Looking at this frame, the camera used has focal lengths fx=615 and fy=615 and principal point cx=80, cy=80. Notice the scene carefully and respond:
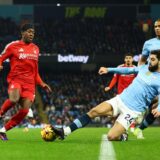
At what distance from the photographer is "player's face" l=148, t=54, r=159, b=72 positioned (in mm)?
8602

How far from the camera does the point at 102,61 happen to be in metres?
34.7

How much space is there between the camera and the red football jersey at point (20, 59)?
1029 centimetres

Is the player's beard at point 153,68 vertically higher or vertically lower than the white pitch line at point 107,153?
higher

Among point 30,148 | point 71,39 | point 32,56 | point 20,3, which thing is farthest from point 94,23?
point 30,148

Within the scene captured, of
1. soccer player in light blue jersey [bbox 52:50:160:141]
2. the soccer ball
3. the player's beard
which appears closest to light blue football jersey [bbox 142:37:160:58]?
soccer player in light blue jersey [bbox 52:50:160:141]

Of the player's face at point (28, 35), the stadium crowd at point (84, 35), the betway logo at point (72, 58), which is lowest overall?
the betway logo at point (72, 58)

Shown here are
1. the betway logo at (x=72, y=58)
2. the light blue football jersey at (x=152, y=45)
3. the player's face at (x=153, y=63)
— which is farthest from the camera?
the betway logo at (x=72, y=58)

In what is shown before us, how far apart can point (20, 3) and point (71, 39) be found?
363 cm

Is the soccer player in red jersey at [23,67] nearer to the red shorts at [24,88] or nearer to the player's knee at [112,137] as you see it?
the red shorts at [24,88]

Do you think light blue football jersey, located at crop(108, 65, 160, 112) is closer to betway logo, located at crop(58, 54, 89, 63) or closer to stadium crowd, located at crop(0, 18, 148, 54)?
betway logo, located at crop(58, 54, 89, 63)

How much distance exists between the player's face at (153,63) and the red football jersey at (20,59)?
2.38 metres


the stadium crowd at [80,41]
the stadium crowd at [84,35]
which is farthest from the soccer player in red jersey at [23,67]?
the stadium crowd at [84,35]

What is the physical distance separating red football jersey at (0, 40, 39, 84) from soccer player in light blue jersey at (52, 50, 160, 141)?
1.74m

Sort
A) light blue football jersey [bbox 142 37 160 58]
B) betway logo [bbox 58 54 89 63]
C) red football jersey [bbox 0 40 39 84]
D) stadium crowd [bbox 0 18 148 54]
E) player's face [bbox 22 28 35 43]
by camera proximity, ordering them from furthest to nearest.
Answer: stadium crowd [bbox 0 18 148 54] → betway logo [bbox 58 54 89 63] → light blue football jersey [bbox 142 37 160 58] → red football jersey [bbox 0 40 39 84] → player's face [bbox 22 28 35 43]
